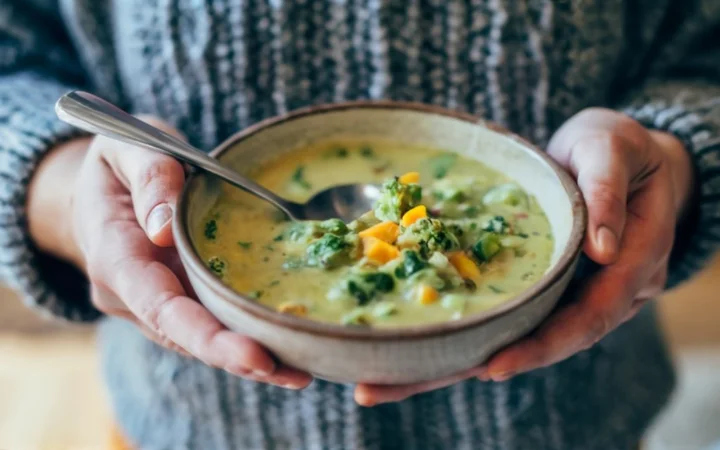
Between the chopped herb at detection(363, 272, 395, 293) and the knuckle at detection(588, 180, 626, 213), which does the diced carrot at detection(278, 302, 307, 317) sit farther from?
the knuckle at detection(588, 180, 626, 213)

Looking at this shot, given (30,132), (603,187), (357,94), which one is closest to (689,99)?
(603,187)

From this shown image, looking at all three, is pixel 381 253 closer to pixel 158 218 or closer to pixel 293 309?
pixel 293 309

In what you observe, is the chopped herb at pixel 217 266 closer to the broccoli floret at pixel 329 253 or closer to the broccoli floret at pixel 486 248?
the broccoli floret at pixel 329 253

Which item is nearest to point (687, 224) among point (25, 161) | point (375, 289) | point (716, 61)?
point (716, 61)

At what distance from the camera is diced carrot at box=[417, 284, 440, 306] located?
32.5 inches

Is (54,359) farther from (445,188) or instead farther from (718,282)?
(718,282)

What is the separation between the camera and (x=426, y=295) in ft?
2.71

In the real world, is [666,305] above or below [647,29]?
below

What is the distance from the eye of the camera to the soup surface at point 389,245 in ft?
2.74

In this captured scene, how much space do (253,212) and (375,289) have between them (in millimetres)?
232

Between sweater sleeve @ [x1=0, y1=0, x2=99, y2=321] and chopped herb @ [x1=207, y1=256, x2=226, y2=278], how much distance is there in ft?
1.37

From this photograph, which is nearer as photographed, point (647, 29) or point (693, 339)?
point (647, 29)

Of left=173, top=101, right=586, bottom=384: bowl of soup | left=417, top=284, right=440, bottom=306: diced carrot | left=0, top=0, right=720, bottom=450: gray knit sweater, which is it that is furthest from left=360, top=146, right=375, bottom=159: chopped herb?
left=417, top=284, right=440, bottom=306: diced carrot

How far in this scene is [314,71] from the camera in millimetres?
1174
